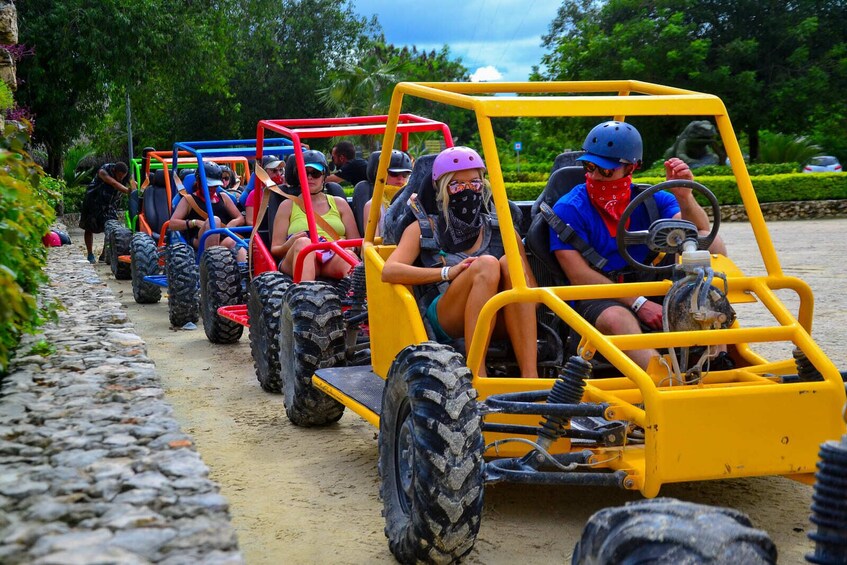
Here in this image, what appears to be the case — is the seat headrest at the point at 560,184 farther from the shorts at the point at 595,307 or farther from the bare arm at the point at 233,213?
the bare arm at the point at 233,213

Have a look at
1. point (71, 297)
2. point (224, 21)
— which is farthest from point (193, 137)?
point (71, 297)

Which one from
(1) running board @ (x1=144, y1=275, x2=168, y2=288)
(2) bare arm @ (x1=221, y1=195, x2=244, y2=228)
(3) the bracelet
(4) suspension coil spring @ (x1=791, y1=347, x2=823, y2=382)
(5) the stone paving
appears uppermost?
(2) bare arm @ (x1=221, y1=195, x2=244, y2=228)

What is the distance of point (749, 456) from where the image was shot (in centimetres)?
399

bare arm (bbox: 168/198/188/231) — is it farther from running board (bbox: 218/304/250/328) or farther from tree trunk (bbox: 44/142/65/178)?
tree trunk (bbox: 44/142/65/178)

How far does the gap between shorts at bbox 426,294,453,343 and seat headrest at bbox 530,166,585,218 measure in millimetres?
793

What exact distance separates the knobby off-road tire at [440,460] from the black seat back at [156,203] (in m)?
11.1

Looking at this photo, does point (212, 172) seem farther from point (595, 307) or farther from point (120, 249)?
point (595, 307)

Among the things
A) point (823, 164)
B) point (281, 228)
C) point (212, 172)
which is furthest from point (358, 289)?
point (823, 164)

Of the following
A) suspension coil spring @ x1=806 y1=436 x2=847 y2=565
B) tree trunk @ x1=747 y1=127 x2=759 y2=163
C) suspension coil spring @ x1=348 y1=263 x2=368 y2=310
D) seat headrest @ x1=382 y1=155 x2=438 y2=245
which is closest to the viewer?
suspension coil spring @ x1=806 y1=436 x2=847 y2=565

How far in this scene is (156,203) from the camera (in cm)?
1503

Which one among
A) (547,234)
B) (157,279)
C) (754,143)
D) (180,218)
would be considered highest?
(754,143)

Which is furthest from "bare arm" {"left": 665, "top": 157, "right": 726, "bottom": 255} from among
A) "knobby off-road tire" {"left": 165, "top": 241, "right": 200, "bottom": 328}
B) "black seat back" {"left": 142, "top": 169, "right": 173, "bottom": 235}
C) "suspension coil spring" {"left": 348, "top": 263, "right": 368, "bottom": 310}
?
"black seat back" {"left": 142, "top": 169, "right": 173, "bottom": 235}

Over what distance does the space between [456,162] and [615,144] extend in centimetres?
76

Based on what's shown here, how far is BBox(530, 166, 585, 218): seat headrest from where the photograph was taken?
5.81 metres
